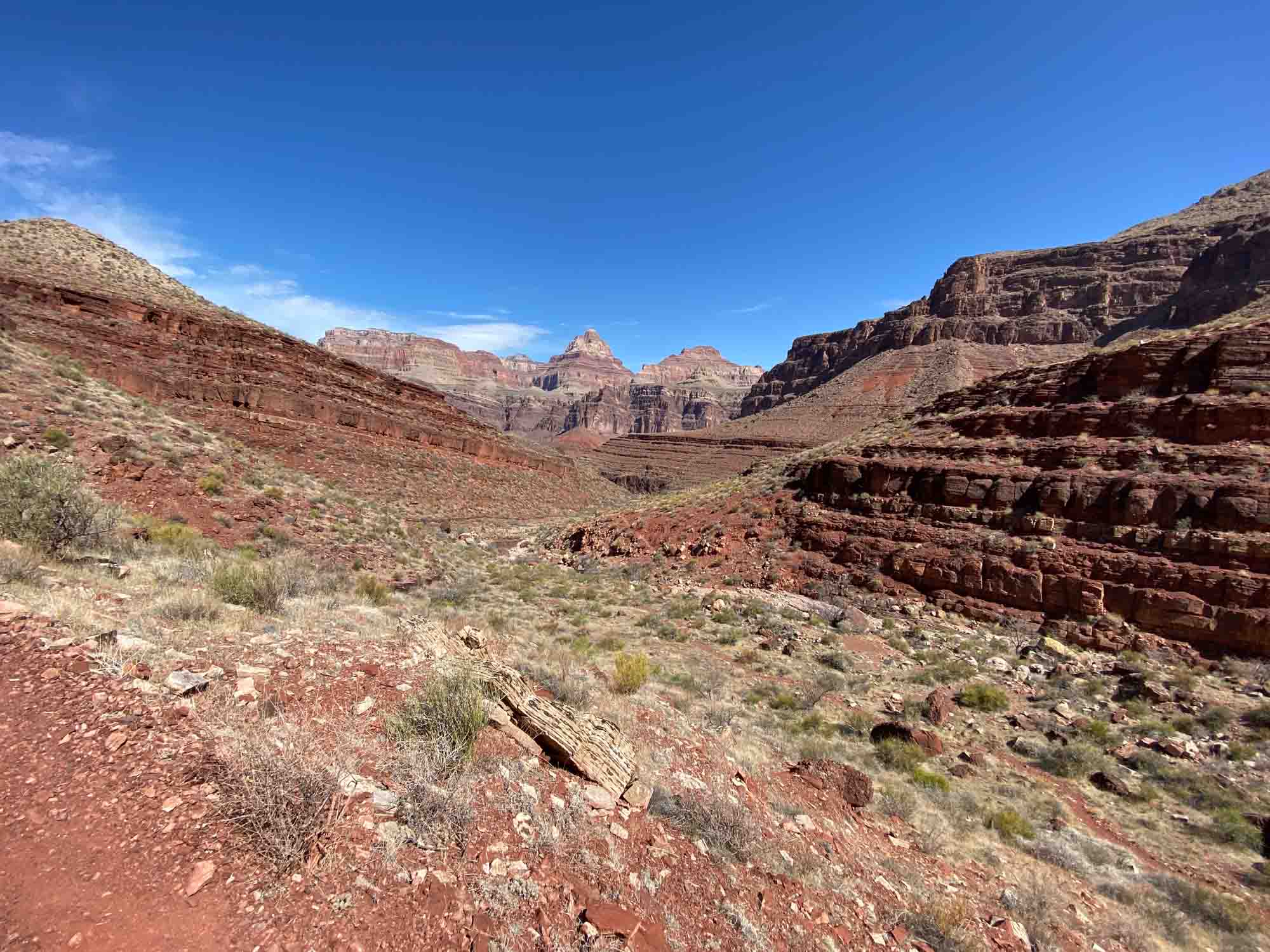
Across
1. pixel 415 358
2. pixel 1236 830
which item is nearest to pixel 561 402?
pixel 415 358

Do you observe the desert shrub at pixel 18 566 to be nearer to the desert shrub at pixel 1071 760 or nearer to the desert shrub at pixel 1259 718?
the desert shrub at pixel 1071 760

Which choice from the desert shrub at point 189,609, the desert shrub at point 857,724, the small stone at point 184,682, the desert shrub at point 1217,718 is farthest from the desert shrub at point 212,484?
the desert shrub at point 1217,718

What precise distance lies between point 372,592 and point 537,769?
6.41 metres

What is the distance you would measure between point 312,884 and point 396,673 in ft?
8.52

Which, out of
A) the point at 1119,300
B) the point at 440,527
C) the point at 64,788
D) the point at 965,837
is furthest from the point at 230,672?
the point at 1119,300

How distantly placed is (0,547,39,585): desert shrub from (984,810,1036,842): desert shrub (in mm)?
10406

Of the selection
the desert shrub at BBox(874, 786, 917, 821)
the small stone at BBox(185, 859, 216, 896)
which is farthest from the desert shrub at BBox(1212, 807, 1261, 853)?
the small stone at BBox(185, 859, 216, 896)

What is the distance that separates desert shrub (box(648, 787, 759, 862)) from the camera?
4133mm

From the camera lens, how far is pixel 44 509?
6.19m

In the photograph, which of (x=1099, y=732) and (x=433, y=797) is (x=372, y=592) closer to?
(x=433, y=797)

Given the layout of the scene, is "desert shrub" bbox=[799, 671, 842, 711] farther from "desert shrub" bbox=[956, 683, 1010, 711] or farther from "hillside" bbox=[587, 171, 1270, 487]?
"hillside" bbox=[587, 171, 1270, 487]

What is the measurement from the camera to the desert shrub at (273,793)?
2557mm

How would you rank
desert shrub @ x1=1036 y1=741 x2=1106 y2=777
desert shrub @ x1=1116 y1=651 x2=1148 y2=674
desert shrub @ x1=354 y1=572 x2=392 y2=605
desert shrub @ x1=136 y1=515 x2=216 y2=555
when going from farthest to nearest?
1. desert shrub @ x1=1116 y1=651 x2=1148 y2=674
2. desert shrub @ x1=354 y1=572 x2=392 y2=605
3. desert shrub @ x1=136 y1=515 x2=216 y2=555
4. desert shrub @ x1=1036 y1=741 x2=1106 y2=777

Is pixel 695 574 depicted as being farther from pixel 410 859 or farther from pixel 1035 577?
pixel 410 859
